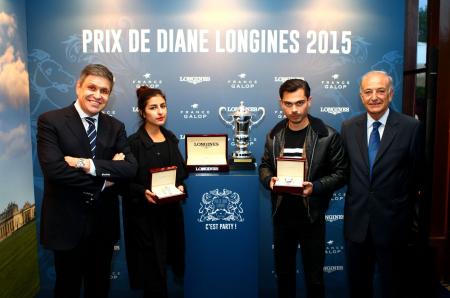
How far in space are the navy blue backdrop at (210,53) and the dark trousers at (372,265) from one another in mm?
911

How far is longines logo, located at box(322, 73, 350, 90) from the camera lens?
124 inches

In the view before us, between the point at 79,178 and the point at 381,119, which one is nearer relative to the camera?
the point at 79,178

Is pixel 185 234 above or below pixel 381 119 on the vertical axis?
below

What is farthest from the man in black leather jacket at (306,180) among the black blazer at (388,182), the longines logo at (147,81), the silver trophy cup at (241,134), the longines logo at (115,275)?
the longines logo at (115,275)

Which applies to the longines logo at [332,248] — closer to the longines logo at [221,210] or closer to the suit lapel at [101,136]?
the longines logo at [221,210]

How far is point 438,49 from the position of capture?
2.82 m

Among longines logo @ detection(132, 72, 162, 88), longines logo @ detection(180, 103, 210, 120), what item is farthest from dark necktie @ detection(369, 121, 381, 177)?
longines logo @ detection(132, 72, 162, 88)

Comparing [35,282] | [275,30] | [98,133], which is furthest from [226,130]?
[35,282]

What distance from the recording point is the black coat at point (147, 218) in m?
2.43

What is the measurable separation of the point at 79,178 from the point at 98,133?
11.8 inches

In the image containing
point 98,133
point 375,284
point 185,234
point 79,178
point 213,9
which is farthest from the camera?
point 375,284

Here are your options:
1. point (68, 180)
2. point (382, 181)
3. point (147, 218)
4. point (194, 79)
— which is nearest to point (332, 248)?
point (382, 181)

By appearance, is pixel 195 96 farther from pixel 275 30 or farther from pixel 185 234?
pixel 185 234

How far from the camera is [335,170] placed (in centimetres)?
233
